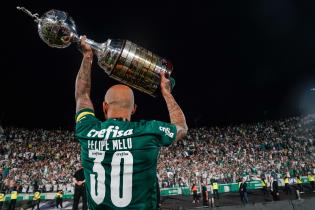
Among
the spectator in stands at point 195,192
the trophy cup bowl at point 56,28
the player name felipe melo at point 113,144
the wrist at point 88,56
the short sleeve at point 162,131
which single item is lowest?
the spectator in stands at point 195,192

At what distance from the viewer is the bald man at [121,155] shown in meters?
2.21

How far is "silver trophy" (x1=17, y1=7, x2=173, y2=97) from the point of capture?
3258 millimetres

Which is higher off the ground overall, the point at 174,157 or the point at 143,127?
the point at 174,157

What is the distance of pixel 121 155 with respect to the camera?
225cm

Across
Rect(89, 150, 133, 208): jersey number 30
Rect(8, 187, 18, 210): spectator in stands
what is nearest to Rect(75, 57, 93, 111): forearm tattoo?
Rect(89, 150, 133, 208): jersey number 30

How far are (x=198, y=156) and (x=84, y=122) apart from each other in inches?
1228

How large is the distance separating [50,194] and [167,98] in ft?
74.4

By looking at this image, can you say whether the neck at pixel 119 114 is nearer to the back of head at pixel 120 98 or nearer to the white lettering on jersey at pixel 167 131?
the back of head at pixel 120 98

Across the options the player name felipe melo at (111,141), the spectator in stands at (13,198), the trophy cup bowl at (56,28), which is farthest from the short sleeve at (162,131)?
the spectator in stands at (13,198)

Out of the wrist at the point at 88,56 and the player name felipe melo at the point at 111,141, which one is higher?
the wrist at the point at 88,56

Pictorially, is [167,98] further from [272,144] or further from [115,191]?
[272,144]

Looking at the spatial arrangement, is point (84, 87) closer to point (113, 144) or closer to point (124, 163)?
point (113, 144)

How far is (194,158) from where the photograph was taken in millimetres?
32250

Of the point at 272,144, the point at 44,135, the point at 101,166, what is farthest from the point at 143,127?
the point at 272,144
